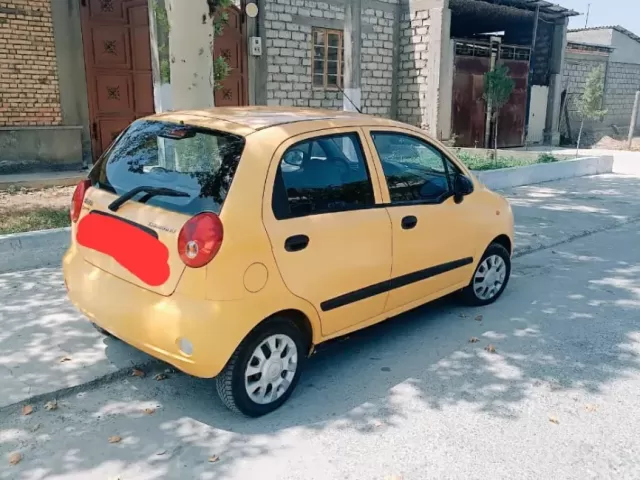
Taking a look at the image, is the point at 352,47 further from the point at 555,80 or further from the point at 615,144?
the point at 615,144

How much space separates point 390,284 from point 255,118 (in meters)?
1.46

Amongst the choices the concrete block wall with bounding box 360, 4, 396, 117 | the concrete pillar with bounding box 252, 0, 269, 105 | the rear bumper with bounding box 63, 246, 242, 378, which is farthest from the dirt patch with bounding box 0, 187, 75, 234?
the concrete block wall with bounding box 360, 4, 396, 117

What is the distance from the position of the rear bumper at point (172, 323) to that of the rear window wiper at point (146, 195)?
429mm

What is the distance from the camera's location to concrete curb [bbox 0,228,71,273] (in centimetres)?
570

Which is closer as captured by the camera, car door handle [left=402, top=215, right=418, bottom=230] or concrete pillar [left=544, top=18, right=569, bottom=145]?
car door handle [left=402, top=215, right=418, bottom=230]

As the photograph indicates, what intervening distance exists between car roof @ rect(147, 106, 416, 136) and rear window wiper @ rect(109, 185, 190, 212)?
19.1 inches

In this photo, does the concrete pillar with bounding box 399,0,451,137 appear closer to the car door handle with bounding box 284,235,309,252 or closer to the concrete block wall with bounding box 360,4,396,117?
the concrete block wall with bounding box 360,4,396,117

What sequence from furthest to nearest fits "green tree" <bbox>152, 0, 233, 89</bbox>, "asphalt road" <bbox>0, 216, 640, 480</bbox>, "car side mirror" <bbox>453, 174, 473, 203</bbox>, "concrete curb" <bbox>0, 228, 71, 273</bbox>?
"green tree" <bbox>152, 0, 233, 89</bbox> < "concrete curb" <bbox>0, 228, 71, 273</bbox> < "car side mirror" <bbox>453, 174, 473, 203</bbox> < "asphalt road" <bbox>0, 216, 640, 480</bbox>

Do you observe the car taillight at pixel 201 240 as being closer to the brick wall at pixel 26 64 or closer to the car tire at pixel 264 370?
the car tire at pixel 264 370

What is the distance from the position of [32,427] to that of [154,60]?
15.8 ft

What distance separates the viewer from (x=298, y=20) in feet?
46.9

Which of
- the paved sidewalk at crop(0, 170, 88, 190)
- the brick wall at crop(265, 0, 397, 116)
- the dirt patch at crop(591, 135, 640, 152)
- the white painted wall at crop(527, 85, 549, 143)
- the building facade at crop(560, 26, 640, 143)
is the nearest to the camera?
the paved sidewalk at crop(0, 170, 88, 190)

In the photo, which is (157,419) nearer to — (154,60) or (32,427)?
(32,427)

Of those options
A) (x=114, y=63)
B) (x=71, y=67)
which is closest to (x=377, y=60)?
(x=114, y=63)
